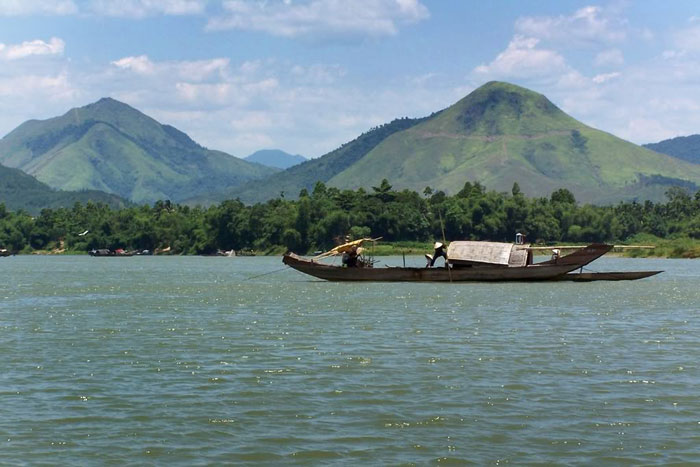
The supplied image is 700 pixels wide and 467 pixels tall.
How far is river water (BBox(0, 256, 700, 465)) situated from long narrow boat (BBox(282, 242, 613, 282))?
26.8 metres

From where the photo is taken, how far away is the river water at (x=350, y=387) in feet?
64.1

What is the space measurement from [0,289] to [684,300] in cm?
5682

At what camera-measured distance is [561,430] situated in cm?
2083

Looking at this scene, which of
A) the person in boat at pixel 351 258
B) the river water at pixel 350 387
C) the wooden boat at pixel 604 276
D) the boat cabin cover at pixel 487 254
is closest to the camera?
the river water at pixel 350 387

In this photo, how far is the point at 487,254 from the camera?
7988cm

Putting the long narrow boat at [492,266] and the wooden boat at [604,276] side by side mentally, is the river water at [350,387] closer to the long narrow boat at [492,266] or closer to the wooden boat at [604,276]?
the long narrow boat at [492,266]

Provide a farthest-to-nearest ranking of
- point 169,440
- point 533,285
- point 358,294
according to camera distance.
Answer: point 533,285
point 358,294
point 169,440

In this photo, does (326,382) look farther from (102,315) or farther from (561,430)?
(102,315)

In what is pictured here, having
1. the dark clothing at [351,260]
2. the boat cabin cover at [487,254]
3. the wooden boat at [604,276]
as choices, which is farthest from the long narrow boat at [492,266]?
the dark clothing at [351,260]

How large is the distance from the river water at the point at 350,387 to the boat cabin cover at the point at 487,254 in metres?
26.8

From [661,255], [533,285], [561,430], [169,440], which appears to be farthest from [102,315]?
[661,255]

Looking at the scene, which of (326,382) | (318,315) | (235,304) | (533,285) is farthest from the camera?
(533,285)

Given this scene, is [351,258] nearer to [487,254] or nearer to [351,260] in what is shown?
[351,260]

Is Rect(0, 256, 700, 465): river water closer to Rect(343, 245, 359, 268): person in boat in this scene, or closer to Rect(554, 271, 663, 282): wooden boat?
Rect(554, 271, 663, 282): wooden boat
